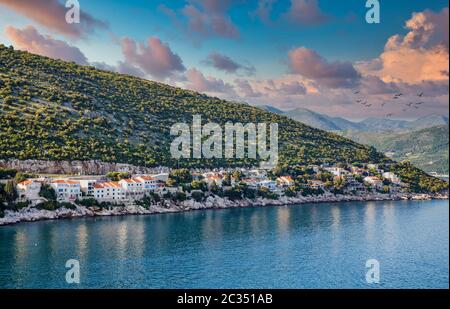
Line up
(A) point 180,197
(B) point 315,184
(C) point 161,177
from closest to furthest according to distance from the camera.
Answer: (A) point 180,197
(C) point 161,177
(B) point 315,184

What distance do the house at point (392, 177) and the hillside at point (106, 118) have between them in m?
12.2

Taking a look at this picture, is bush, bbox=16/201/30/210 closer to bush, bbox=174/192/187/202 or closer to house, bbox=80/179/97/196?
house, bbox=80/179/97/196

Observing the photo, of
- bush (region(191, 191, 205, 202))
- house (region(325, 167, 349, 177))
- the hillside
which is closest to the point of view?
bush (region(191, 191, 205, 202))

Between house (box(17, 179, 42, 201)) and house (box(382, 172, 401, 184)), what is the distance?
97.7 meters

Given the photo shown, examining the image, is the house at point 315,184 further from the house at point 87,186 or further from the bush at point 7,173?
the bush at point 7,173

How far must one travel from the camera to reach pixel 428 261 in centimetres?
4581

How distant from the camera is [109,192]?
76500mm

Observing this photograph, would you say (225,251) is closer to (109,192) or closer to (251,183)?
(109,192)

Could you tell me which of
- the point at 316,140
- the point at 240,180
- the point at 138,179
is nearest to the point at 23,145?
the point at 138,179

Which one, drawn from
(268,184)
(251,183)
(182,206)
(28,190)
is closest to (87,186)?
(28,190)

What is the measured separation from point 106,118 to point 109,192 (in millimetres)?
44449

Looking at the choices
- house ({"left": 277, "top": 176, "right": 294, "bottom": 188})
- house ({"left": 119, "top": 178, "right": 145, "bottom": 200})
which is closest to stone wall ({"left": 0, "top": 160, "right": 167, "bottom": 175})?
house ({"left": 119, "top": 178, "right": 145, "bottom": 200})

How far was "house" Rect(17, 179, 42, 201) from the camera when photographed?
220ft
